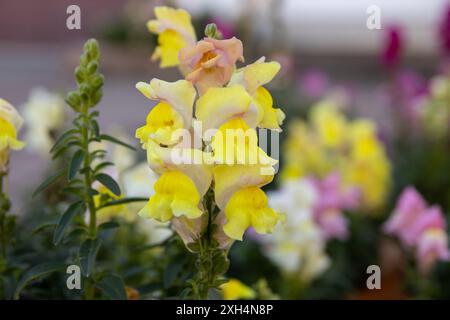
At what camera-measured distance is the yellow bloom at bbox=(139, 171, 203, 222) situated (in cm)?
87

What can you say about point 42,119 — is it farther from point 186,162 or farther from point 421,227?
point 186,162

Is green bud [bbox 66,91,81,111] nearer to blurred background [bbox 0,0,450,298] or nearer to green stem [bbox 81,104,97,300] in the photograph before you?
green stem [bbox 81,104,97,300]

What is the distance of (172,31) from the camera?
1091mm

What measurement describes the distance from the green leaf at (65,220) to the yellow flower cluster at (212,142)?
0.47 feet

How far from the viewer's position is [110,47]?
6.20 meters

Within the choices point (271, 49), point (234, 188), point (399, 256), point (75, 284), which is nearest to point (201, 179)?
point (234, 188)

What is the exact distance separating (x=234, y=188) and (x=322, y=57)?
5.74 metres

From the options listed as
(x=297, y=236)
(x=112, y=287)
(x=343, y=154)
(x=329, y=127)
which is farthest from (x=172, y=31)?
(x=343, y=154)

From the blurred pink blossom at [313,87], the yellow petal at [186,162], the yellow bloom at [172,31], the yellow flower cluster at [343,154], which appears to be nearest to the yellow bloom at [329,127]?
the yellow flower cluster at [343,154]

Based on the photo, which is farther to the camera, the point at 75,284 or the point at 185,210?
the point at 75,284

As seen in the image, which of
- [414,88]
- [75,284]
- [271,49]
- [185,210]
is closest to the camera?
[185,210]

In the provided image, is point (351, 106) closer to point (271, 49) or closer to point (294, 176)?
point (271, 49)

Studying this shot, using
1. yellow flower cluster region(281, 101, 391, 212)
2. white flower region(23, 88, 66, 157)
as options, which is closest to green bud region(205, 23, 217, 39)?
white flower region(23, 88, 66, 157)

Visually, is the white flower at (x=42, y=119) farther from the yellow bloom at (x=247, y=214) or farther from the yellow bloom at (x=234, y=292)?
the yellow bloom at (x=247, y=214)
